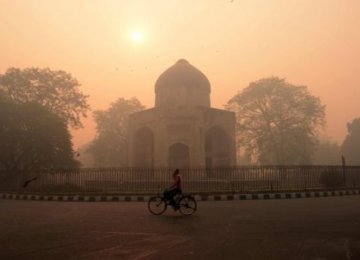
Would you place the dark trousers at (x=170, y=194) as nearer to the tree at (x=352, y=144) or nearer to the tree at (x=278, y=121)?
the tree at (x=278, y=121)

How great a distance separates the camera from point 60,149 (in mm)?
29688

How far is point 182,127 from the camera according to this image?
2991cm

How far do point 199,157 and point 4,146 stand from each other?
14870mm

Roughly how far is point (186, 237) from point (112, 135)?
154 ft

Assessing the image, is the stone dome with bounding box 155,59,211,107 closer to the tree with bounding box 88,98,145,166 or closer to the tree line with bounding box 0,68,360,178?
the tree line with bounding box 0,68,360,178

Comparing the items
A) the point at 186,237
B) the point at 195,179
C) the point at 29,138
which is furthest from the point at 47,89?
the point at 186,237

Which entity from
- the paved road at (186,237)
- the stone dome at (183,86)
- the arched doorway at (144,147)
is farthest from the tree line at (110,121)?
the paved road at (186,237)

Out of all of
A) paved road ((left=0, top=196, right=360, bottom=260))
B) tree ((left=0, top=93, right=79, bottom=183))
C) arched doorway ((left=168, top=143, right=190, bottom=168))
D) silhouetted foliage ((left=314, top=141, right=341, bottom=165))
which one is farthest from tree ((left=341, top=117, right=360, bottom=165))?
paved road ((left=0, top=196, right=360, bottom=260))

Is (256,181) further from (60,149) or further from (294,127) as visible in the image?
(294,127)

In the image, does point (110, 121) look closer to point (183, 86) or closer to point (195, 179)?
point (183, 86)

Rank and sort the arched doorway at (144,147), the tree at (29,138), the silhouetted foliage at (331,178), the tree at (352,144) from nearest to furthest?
the silhouetted foliage at (331,178) → the tree at (29,138) → the arched doorway at (144,147) → the tree at (352,144)

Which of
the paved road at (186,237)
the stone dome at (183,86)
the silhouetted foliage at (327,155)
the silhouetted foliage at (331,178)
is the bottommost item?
the paved road at (186,237)

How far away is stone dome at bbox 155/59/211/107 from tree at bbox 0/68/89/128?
11.9 m

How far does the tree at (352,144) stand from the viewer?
71438 mm
